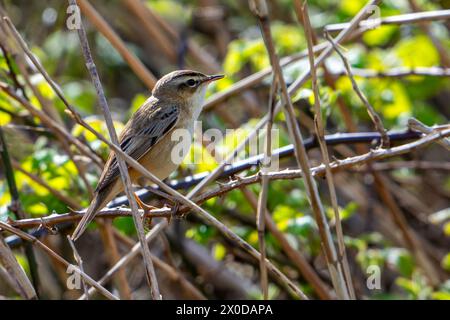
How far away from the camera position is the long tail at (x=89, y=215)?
341 cm

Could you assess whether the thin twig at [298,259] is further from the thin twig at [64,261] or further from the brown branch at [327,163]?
the thin twig at [64,261]

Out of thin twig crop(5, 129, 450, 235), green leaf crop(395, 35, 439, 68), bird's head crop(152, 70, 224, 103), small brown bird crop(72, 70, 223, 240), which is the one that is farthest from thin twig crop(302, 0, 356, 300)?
green leaf crop(395, 35, 439, 68)

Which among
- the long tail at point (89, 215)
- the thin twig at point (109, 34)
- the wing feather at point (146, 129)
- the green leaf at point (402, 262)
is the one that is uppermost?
the thin twig at point (109, 34)

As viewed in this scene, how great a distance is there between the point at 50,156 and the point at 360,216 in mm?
3473

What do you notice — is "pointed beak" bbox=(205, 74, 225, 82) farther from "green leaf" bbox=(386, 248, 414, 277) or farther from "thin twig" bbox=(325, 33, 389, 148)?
"green leaf" bbox=(386, 248, 414, 277)

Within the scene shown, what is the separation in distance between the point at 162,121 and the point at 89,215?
120cm

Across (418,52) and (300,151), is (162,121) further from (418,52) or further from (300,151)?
(418,52)

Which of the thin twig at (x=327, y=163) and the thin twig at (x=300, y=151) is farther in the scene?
the thin twig at (x=327, y=163)

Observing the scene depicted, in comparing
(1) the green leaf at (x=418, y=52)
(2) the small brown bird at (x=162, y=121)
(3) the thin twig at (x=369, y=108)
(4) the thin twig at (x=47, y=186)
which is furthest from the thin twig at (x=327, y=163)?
(1) the green leaf at (x=418, y=52)

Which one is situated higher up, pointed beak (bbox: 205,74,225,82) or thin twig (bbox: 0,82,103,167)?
pointed beak (bbox: 205,74,225,82)

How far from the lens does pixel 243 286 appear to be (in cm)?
580

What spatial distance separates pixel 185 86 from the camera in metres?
4.71

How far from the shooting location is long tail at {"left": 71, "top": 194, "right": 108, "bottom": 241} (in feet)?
11.2

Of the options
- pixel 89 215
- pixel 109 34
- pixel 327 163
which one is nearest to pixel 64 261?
pixel 89 215
